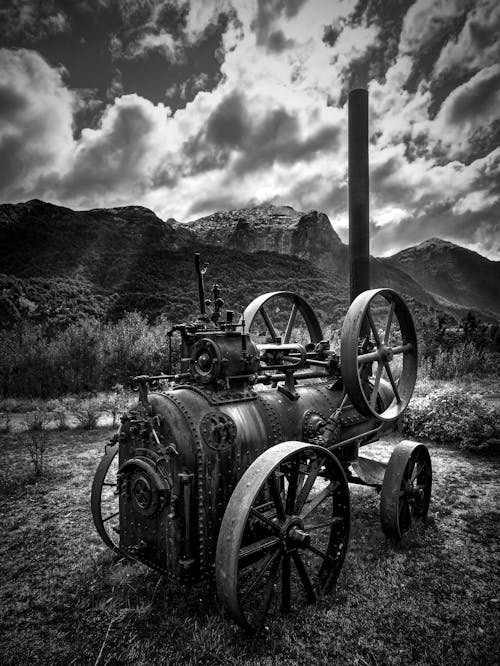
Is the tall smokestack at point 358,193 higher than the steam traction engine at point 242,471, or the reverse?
the tall smokestack at point 358,193

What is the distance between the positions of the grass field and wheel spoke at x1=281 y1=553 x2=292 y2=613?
10 centimetres

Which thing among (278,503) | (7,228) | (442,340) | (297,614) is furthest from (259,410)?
(7,228)

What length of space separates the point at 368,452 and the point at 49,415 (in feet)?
29.2

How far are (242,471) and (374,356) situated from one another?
2.06m

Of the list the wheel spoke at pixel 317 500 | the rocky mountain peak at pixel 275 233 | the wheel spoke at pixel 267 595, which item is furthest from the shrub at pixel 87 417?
the rocky mountain peak at pixel 275 233

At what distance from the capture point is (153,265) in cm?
3909

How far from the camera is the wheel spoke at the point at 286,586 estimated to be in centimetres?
320

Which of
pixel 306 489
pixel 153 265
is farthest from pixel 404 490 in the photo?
pixel 153 265

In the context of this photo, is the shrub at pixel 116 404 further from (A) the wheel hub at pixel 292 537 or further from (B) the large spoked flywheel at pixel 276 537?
(A) the wheel hub at pixel 292 537

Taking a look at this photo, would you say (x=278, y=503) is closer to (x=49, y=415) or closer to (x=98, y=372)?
(x=49, y=415)

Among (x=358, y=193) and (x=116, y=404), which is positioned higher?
(x=358, y=193)

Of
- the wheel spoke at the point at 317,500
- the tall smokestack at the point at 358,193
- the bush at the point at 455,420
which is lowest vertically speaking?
the bush at the point at 455,420

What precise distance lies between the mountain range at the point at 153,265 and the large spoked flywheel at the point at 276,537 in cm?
1669

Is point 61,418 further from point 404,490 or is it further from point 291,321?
point 404,490
